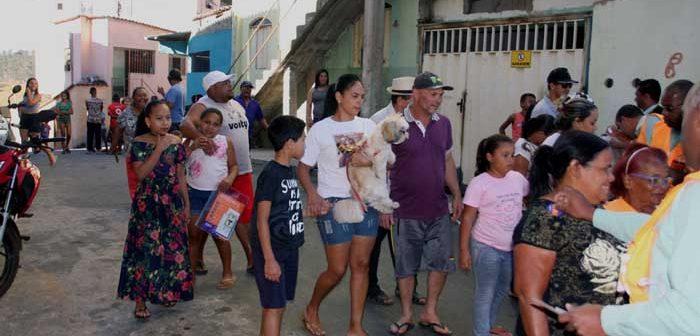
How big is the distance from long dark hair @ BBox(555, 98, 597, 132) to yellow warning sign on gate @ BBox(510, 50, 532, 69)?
159 inches

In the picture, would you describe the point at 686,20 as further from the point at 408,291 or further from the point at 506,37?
the point at 408,291

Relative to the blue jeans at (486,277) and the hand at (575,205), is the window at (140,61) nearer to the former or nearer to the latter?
the blue jeans at (486,277)

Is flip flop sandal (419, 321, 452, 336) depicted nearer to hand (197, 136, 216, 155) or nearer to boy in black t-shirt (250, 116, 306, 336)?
boy in black t-shirt (250, 116, 306, 336)

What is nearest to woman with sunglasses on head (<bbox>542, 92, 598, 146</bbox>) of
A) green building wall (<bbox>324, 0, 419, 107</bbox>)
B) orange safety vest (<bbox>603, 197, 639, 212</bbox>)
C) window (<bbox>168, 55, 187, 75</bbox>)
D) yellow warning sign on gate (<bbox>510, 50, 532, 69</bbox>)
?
orange safety vest (<bbox>603, 197, 639, 212</bbox>)

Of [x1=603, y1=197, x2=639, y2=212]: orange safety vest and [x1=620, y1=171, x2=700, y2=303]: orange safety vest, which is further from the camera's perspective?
[x1=603, y1=197, x2=639, y2=212]: orange safety vest

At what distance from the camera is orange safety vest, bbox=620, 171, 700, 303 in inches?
65.6

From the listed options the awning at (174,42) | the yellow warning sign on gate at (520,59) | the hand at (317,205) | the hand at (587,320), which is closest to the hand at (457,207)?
the hand at (317,205)

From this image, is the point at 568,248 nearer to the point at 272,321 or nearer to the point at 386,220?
the point at 272,321

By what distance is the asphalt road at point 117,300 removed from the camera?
4344 mm

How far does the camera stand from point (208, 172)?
4996mm

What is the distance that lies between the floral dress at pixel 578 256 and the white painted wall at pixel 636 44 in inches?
204

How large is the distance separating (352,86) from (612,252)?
7.15ft

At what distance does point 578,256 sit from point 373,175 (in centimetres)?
187

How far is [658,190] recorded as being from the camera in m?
2.47
